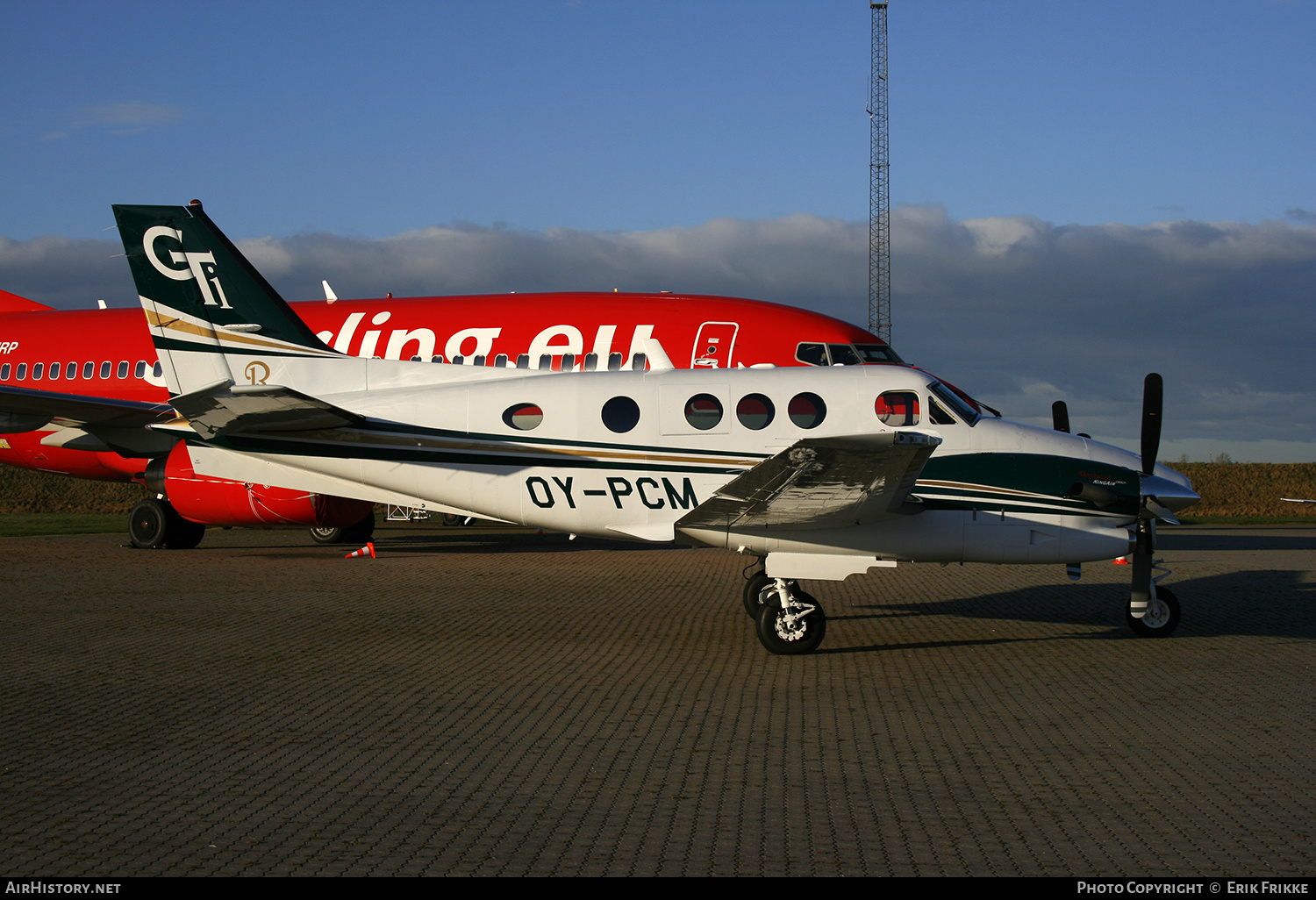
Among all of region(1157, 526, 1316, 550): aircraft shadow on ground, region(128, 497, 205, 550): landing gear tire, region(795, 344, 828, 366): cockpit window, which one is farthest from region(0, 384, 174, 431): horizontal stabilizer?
region(1157, 526, 1316, 550): aircraft shadow on ground

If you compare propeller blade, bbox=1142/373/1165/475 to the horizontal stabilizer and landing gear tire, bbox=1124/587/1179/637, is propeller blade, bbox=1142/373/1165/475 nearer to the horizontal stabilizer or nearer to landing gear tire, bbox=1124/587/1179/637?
landing gear tire, bbox=1124/587/1179/637

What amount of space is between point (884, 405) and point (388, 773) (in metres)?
6.66

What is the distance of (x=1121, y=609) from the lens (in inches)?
542

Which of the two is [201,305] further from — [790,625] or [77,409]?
[790,625]

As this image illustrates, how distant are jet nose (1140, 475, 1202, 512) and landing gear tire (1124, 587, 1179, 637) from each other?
1186 mm

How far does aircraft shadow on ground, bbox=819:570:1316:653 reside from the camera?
1200 cm

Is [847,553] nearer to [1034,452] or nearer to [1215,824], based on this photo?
[1034,452]

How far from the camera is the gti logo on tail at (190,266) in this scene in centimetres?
1370

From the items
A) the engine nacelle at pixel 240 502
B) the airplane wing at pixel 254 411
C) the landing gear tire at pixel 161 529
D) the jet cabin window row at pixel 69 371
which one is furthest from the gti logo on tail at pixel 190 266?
the landing gear tire at pixel 161 529

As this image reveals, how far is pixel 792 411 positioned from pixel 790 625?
2.33m

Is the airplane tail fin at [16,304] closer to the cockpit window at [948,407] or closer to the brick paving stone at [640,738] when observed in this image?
the brick paving stone at [640,738]

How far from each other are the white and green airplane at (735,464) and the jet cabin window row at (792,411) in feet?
0.07

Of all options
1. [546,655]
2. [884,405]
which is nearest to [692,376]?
[884,405]

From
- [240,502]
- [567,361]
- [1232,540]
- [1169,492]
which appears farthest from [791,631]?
[1232,540]
